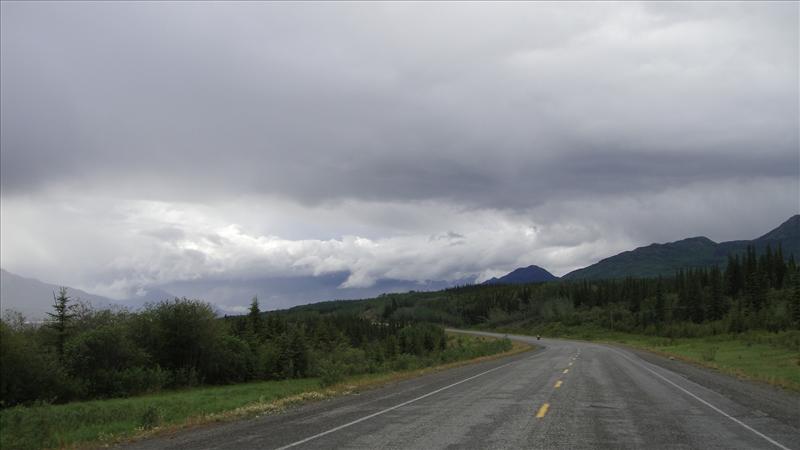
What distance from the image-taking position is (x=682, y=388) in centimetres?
2172

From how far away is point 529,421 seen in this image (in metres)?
13.1

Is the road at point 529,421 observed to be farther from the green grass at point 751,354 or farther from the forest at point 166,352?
the forest at point 166,352

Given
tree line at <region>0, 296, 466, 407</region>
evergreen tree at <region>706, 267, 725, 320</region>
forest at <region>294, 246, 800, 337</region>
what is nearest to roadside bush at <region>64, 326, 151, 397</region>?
tree line at <region>0, 296, 466, 407</region>

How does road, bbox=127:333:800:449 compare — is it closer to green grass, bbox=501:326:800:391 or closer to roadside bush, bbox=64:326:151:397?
green grass, bbox=501:326:800:391

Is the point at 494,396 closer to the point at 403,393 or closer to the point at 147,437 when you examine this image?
the point at 403,393

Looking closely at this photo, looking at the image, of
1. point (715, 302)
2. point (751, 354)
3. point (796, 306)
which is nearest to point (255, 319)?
point (751, 354)

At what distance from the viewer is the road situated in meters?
11.0

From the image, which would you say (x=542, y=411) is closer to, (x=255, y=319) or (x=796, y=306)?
(x=255, y=319)

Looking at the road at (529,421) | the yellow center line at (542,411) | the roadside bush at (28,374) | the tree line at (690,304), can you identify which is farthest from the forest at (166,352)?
the yellow center line at (542,411)

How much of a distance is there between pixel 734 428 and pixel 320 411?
10.3m

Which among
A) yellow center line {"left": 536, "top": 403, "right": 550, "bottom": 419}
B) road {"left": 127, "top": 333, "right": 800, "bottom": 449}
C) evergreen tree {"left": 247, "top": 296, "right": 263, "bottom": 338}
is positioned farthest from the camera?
evergreen tree {"left": 247, "top": 296, "right": 263, "bottom": 338}

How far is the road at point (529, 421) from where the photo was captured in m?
11.0

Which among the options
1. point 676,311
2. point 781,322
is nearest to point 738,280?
point 676,311

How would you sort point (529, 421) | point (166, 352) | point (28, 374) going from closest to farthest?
point (529, 421), point (28, 374), point (166, 352)
